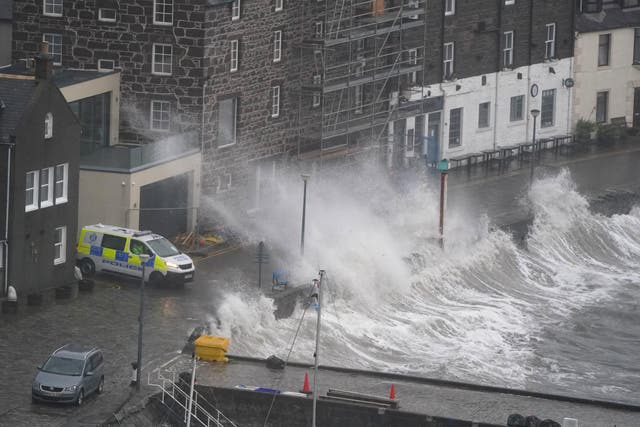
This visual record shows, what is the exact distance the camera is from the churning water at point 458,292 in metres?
63.7

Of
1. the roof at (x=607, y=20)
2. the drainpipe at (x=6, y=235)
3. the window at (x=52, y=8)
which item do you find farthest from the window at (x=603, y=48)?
the drainpipe at (x=6, y=235)

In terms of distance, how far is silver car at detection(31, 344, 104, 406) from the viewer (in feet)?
169

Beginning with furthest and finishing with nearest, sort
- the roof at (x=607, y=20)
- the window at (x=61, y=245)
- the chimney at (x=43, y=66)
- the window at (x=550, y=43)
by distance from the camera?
the roof at (x=607, y=20)
the window at (x=550, y=43)
the window at (x=61, y=245)
the chimney at (x=43, y=66)

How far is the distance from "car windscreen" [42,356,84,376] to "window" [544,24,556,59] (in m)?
47.6

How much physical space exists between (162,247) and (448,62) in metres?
27.0

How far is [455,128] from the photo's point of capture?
89.6 m

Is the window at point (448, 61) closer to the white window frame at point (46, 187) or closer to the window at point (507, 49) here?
the window at point (507, 49)

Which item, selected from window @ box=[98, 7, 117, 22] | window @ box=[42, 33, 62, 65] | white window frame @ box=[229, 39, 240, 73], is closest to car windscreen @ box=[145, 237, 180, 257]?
white window frame @ box=[229, 39, 240, 73]

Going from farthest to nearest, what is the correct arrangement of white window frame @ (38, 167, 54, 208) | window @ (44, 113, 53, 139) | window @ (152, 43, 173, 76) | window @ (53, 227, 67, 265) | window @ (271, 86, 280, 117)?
window @ (271, 86, 280, 117) < window @ (152, 43, 173, 76) < window @ (53, 227, 67, 265) < white window frame @ (38, 167, 54, 208) < window @ (44, 113, 53, 139)

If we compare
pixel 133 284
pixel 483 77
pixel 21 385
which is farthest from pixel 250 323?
pixel 483 77

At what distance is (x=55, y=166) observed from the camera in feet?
211

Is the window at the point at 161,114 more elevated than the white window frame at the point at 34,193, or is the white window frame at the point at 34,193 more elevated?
the window at the point at 161,114

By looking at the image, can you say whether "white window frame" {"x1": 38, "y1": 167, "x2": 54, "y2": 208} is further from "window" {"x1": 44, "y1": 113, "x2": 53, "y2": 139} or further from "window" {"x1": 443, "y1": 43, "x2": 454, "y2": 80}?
"window" {"x1": 443, "y1": 43, "x2": 454, "y2": 80}

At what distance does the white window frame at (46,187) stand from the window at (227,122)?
1117cm
